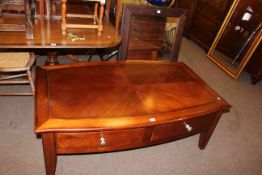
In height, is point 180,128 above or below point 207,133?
above

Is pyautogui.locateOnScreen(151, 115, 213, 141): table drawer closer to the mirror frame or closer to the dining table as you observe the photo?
the dining table

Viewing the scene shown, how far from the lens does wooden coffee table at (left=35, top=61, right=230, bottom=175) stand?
3.76ft

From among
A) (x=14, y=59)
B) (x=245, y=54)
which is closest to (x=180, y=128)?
(x=14, y=59)

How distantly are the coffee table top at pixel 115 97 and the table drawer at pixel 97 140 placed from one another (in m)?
0.07

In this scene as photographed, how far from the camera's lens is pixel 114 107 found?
4.16 ft

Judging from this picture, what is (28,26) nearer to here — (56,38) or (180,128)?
(56,38)

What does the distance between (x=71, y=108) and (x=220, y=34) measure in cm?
Result: 270

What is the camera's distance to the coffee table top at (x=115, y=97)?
3.78ft

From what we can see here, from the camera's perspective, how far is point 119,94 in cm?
138

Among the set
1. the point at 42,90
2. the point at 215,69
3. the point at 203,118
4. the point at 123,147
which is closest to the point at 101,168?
the point at 123,147

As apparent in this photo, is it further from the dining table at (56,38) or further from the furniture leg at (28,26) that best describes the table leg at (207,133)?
the furniture leg at (28,26)

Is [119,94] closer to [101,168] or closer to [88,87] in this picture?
[88,87]

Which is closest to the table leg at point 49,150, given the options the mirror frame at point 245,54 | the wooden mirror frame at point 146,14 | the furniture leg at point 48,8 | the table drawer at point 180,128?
the table drawer at point 180,128

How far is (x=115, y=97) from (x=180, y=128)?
458 millimetres
